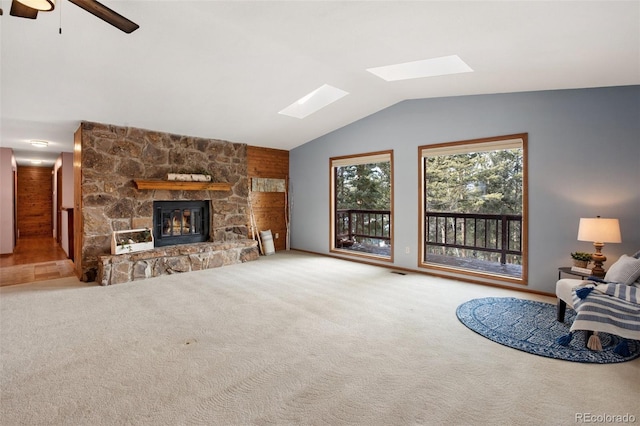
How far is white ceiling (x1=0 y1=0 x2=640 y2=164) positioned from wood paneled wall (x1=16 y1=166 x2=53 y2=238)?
6.34 metres

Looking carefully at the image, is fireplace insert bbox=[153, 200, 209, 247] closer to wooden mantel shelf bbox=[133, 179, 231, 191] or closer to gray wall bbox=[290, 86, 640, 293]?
wooden mantel shelf bbox=[133, 179, 231, 191]

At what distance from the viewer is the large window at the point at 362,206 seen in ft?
21.2

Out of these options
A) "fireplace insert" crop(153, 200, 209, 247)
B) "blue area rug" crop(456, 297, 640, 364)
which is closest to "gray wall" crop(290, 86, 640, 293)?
"blue area rug" crop(456, 297, 640, 364)

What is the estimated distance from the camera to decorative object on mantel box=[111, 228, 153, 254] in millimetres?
4879

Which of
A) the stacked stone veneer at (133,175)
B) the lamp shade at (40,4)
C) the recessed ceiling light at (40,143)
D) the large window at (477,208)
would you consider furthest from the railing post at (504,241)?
the recessed ceiling light at (40,143)

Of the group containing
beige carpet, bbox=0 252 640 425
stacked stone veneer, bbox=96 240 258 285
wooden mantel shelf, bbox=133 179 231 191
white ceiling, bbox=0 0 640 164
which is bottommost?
beige carpet, bbox=0 252 640 425

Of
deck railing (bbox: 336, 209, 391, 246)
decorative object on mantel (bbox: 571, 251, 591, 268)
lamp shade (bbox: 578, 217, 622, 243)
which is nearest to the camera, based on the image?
lamp shade (bbox: 578, 217, 622, 243)

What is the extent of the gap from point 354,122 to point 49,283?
5545mm

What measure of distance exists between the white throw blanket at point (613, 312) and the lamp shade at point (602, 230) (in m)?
0.69

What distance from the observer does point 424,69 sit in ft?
13.4

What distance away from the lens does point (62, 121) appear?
15.4ft

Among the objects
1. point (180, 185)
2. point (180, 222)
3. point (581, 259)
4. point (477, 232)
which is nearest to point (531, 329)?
point (581, 259)

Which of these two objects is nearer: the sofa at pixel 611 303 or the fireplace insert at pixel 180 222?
the sofa at pixel 611 303

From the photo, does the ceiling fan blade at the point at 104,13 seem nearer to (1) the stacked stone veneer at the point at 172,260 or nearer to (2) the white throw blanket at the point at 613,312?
(1) the stacked stone veneer at the point at 172,260
